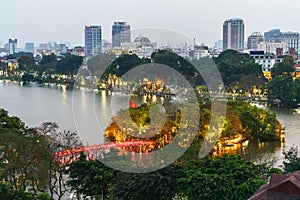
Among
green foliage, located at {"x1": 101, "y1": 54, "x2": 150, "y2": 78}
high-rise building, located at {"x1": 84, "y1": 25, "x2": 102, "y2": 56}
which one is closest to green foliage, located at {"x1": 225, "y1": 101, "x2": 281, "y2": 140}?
green foliage, located at {"x1": 101, "y1": 54, "x2": 150, "y2": 78}

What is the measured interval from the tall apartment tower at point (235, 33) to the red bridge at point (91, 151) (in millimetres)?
38458

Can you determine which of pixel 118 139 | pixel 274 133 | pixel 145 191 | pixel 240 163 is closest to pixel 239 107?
pixel 274 133

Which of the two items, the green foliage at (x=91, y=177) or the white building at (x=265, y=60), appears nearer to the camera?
the green foliage at (x=91, y=177)

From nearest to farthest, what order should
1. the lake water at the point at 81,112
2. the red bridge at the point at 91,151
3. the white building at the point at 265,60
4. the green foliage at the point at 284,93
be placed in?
the red bridge at the point at 91,151 → the lake water at the point at 81,112 → the green foliage at the point at 284,93 → the white building at the point at 265,60

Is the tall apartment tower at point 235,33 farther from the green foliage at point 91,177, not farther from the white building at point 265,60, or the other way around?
the green foliage at point 91,177

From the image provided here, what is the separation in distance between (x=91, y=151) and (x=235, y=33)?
40.6 metres

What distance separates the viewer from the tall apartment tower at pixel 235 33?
45.7 m

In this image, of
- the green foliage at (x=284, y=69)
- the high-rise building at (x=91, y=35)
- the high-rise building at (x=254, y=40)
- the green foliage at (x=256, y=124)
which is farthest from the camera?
the high-rise building at (x=254, y=40)

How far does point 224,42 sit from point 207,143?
41267 millimetres

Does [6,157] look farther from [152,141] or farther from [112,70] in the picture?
[112,70]

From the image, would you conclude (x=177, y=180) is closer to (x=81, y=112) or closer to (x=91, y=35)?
(x=81, y=112)

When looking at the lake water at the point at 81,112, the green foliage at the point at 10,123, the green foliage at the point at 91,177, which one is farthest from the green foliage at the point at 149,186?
the lake water at the point at 81,112

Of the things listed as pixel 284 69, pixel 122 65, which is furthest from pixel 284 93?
pixel 122 65

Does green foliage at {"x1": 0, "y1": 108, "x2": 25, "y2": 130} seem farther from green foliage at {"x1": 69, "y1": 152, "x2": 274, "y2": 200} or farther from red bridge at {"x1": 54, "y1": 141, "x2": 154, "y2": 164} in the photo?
green foliage at {"x1": 69, "y1": 152, "x2": 274, "y2": 200}
